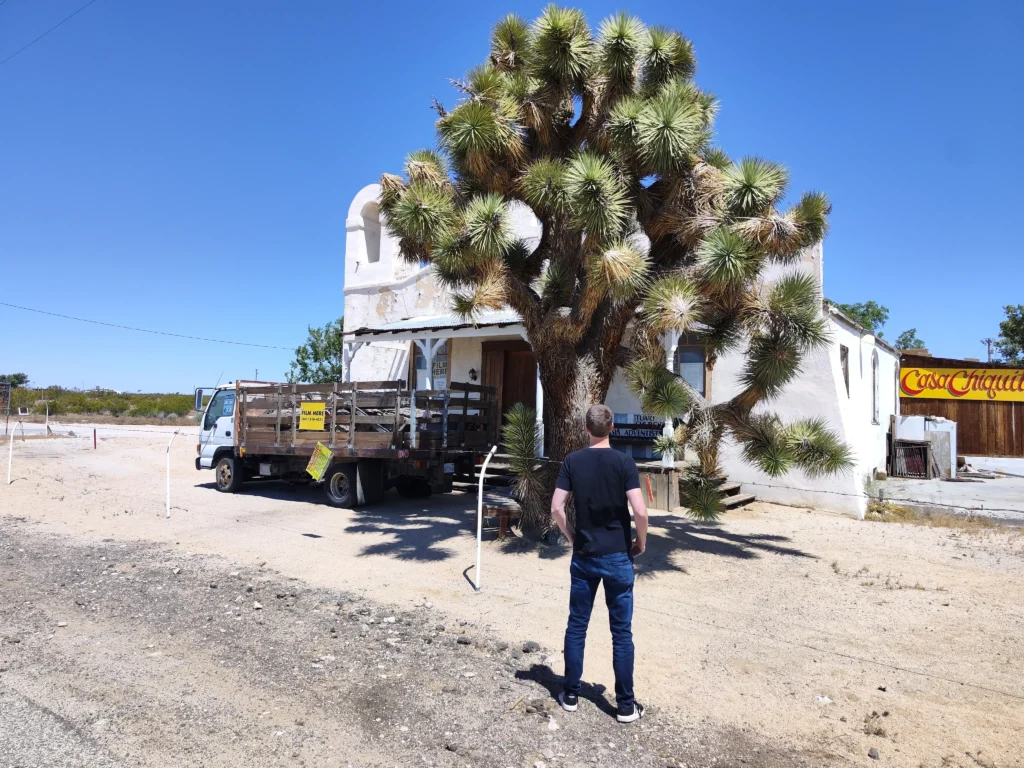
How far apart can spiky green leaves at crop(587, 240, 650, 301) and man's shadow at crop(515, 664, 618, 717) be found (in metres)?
3.66

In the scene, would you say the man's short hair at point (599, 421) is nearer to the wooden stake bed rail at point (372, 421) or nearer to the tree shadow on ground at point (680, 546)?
the tree shadow on ground at point (680, 546)

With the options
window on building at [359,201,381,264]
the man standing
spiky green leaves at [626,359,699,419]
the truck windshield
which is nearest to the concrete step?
spiky green leaves at [626,359,699,419]

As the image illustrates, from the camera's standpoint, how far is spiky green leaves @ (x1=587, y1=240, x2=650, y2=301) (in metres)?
6.72

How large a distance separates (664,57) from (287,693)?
7573mm

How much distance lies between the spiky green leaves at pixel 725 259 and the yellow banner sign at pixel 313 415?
23.2ft

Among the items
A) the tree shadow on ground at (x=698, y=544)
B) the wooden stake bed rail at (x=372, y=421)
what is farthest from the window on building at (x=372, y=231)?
the tree shadow on ground at (x=698, y=544)

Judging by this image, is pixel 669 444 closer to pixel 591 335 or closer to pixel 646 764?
pixel 591 335

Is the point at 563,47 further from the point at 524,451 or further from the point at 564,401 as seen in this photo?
the point at 524,451

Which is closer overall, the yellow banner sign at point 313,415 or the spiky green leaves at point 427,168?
the spiky green leaves at point 427,168

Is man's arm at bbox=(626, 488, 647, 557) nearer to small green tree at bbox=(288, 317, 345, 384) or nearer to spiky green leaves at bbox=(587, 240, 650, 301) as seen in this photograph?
spiky green leaves at bbox=(587, 240, 650, 301)

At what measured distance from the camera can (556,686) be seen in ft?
14.6

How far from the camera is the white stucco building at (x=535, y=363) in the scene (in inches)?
470

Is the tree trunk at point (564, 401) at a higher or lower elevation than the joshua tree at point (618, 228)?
lower

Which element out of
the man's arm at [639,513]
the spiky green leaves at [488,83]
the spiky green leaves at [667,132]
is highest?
the spiky green leaves at [488,83]
